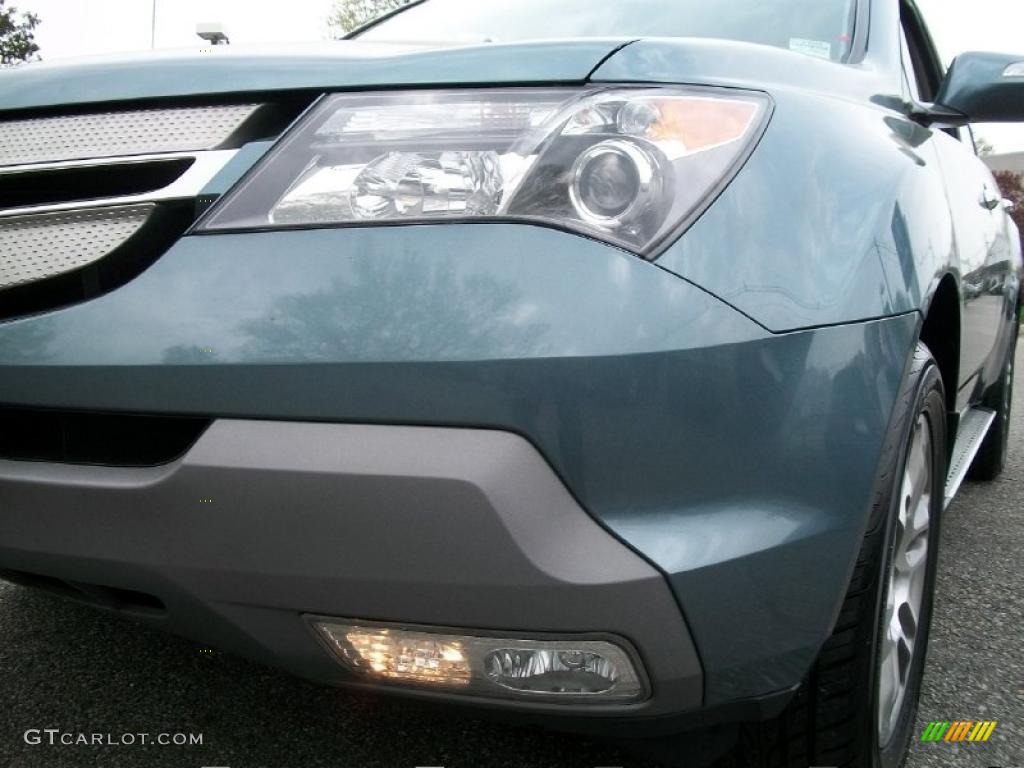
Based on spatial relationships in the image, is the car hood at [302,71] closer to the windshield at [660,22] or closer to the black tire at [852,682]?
the windshield at [660,22]

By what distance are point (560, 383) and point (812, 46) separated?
1160 mm

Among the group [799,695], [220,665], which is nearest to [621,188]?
[799,695]

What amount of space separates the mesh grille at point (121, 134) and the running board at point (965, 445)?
1.49 m

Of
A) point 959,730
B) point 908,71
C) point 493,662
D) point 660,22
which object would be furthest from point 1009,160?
point 493,662

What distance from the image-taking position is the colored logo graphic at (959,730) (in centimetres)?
174

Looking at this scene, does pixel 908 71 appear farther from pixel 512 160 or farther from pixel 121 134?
pixel 121 134

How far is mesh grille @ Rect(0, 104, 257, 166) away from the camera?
3.97 feet

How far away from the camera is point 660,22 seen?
1983mm

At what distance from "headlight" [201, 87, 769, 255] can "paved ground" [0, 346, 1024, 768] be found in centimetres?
84

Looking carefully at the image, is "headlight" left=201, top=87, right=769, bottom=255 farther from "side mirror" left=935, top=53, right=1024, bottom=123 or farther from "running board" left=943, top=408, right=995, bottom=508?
"running board" left=943, top=408, right=995, bottom=508

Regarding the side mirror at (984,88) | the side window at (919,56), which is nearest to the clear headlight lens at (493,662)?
the side mirror at (984,88)

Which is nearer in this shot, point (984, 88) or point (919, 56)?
point (984, 88)

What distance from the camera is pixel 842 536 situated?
1.15 metres

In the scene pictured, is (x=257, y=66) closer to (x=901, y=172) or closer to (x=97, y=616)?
(x=901, y=172)
